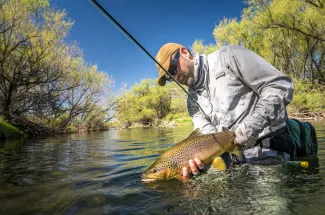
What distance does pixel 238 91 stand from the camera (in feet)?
10.4

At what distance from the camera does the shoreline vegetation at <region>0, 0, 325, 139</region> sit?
56.6 feet

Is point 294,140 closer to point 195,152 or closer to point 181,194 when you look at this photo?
point 195,152

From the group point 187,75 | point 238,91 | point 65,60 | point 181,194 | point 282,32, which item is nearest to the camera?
point 181,194

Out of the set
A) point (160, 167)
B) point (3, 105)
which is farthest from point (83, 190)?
point (3, 105)

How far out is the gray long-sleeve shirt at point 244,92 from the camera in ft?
9.25

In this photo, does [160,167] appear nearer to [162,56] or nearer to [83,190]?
[83,190]

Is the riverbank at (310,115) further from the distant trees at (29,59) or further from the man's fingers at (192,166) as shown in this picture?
the man's fingers at (192,166)

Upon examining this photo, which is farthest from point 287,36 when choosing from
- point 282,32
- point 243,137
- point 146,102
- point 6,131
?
point 146,102

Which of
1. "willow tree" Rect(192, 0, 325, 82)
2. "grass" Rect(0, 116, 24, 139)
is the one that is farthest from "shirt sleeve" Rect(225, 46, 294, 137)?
"willow tree" Rect(192, 0, 325, 82)

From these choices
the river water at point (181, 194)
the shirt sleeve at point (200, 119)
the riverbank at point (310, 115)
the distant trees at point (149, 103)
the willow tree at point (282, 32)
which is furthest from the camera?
the distant trees at point (149, 103)

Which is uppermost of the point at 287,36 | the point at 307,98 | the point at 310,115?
the point at 287,36

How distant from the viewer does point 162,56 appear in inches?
138

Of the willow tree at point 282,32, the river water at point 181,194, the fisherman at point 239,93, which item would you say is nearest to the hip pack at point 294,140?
the fisherman at point 239,93

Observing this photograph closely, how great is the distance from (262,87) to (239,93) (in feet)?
1.05
